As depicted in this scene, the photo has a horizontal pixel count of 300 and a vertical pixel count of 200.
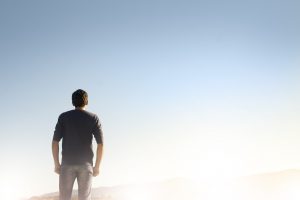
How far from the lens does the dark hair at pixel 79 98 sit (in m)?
6.49

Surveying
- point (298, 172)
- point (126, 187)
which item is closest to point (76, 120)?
point (298, 172)

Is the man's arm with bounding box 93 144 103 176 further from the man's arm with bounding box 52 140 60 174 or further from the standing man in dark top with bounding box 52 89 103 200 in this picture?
the man's arm with bounding box 52 140 60 174

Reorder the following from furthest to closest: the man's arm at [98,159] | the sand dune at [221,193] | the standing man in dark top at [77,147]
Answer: the sand dune at [221,193] < the man's arm at [98,159] < the standing man in dark top at [77,147]

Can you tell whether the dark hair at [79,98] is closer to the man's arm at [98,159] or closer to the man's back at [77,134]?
the man's back at [77,134]

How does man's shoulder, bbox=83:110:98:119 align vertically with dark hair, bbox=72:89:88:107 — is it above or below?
below

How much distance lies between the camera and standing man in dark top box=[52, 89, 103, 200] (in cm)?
629

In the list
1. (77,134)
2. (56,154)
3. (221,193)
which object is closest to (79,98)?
(77,134)

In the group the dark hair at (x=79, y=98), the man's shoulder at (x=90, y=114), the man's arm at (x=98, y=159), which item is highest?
the dark hair at (x=79, y=98)

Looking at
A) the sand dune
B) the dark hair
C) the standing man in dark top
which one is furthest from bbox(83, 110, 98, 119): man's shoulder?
the sand dune

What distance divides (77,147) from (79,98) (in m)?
0.72

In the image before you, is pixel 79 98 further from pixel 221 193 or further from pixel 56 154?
pixel 221 193

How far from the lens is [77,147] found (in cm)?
640

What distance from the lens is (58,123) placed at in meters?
6.55

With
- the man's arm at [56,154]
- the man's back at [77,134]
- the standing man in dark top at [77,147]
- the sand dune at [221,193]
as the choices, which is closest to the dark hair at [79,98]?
the standing man in dark top at [77,147]
